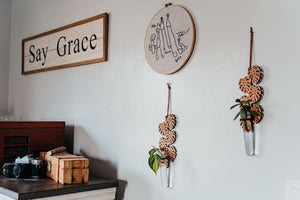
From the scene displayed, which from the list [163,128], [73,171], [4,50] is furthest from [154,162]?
[4,50]

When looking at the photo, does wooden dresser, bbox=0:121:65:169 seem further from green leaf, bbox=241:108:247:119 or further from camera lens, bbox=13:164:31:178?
green leaf, bbox=241:108:247:119

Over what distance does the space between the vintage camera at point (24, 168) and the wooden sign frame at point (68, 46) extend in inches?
29.5

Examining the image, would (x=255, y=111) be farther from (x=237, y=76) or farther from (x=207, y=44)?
(x=207, y=44)

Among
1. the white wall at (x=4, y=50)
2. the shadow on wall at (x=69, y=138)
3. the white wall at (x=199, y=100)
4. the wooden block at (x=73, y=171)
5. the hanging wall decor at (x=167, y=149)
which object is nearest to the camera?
the white wall at (x=199, y=100)

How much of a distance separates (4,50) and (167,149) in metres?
2.13

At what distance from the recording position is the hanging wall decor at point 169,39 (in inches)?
69.8

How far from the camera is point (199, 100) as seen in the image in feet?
5.61

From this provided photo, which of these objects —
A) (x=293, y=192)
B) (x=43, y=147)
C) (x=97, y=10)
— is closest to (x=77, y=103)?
(x=43, y=147)

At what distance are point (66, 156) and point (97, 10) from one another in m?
1.01

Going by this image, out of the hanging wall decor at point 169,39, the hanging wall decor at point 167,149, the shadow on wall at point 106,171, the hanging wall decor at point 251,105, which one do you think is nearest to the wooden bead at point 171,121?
the hanging wall decor at point 167,149

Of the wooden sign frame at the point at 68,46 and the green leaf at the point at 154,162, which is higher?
the wooden sign frame at the point at 68,46

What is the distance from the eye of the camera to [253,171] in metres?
1.49

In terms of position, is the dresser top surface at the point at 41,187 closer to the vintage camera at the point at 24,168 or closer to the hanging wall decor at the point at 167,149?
the vintage camera at the point at 24,168

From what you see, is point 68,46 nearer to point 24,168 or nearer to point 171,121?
point 24,168
